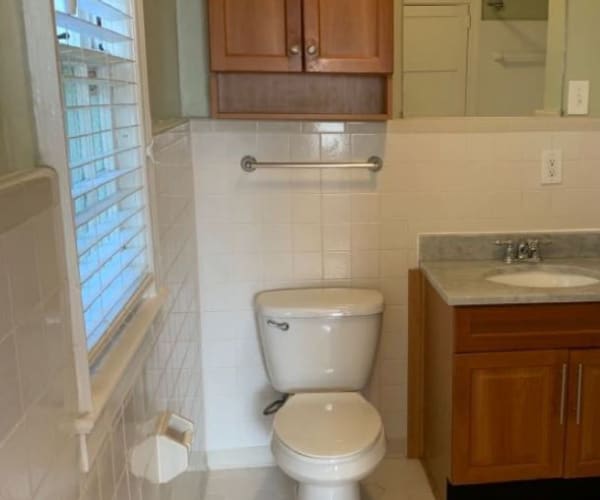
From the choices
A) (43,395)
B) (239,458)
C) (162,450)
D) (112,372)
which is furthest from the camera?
(239,458)

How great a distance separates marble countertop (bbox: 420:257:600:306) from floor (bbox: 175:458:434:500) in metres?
0.78

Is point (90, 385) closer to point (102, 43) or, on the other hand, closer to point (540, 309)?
point (102, 43)

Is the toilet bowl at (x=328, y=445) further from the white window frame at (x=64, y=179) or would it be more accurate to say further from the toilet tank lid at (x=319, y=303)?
the white window frame at (x=64, y=179)

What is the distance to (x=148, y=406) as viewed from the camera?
1404 mm

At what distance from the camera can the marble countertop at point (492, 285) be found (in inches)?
79.1

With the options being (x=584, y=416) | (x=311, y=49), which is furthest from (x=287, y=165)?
(x=584, y=416)

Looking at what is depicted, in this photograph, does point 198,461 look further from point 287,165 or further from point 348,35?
point 348,35

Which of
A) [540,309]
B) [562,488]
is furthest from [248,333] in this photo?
[562,488]

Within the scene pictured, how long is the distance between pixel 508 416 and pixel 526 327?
295mm

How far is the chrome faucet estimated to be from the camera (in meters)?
2.44

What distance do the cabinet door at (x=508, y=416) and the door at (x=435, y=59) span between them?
0.92 meters

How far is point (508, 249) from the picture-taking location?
2447mm

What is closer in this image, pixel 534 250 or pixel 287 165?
pixel 287 165

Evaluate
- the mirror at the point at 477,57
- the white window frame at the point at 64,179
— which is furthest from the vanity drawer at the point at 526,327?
the white window frame at the point at 64,179
